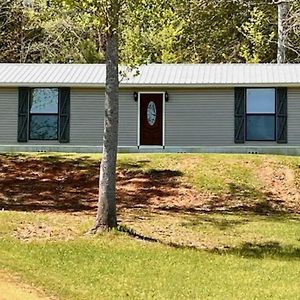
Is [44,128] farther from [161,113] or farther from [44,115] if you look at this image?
[161,113]

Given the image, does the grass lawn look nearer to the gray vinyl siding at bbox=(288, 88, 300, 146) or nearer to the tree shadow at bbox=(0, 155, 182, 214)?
the tree shadow at bbox=(0, 155, 182, 214)

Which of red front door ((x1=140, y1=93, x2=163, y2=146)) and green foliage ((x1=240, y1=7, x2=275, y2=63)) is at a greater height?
green foliage ((x1=240, y1=7, x2=275, y2=63))

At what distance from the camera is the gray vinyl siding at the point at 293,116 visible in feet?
65.4

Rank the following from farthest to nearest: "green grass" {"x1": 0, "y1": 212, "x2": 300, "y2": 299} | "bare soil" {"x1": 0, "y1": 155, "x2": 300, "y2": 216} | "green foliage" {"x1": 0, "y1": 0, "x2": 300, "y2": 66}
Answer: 1. "green foliage" {"x1": 0, "y1": 0, "x2": 300, "y2": 66}
2. "bare soil" {"x1": 0, "y1": 155, "x2": 300, "y2": 216}
3. "green grass" {"x1": 0, "y1": 212, "x2": 300, "y2": 299}

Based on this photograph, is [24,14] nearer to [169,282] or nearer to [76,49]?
[76,49]

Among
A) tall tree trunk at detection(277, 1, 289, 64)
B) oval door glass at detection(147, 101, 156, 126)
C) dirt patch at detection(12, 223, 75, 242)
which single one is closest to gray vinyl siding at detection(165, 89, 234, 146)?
oval door glass at detection(147, 101, 156, 126)

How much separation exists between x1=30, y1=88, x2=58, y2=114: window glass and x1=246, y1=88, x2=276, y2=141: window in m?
6.16

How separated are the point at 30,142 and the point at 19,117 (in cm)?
87

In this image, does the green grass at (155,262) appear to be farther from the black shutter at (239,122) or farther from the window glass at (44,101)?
the window glass at (44,101)

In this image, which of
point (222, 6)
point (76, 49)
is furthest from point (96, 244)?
point (76, 49)

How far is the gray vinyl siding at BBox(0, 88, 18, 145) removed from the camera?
66.9 feet

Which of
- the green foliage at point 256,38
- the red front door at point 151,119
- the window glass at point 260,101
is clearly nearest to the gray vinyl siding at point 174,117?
the red front door at point 151,119

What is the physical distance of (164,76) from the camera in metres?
20.7

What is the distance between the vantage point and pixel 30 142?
20422mm
